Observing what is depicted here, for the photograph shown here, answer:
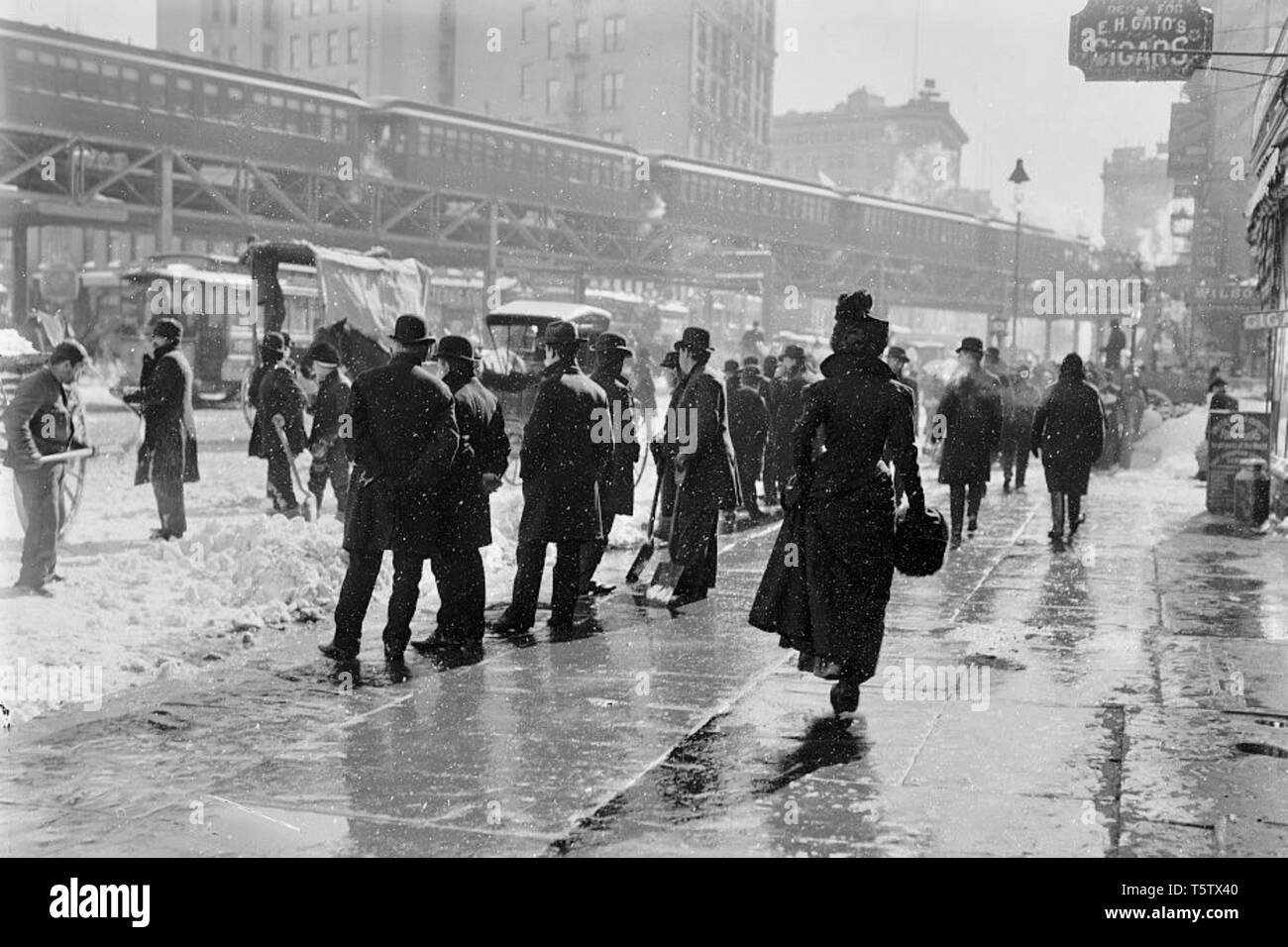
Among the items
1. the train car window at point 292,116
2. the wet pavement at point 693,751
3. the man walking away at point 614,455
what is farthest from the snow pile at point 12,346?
the train car window at point 292,116

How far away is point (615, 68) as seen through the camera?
78562mm

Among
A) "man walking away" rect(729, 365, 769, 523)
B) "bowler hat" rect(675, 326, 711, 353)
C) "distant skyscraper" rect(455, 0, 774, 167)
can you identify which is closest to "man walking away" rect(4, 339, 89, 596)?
"bowler hat" rect(675, 326, 711, 353)

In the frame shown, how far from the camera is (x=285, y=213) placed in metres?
40.2

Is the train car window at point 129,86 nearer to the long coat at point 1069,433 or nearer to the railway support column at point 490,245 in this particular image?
the railway support column at point 490,245

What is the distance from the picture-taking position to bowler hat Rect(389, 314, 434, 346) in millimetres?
Answer: 7348

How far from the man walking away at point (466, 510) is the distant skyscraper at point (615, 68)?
230 ft

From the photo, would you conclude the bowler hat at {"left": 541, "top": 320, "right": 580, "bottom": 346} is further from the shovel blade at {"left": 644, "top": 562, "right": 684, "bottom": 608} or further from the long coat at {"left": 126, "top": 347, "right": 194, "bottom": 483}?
the long coat at {"left": 126, "top": 347, "right": 194, "bottom": 483}

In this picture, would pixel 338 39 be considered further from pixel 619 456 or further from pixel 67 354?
pixel 619 456

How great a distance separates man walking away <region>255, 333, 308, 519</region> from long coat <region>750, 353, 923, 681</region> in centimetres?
740

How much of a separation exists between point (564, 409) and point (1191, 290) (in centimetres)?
3900

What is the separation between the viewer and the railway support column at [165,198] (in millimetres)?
33781

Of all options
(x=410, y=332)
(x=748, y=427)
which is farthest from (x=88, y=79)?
(x=410, y=332)
